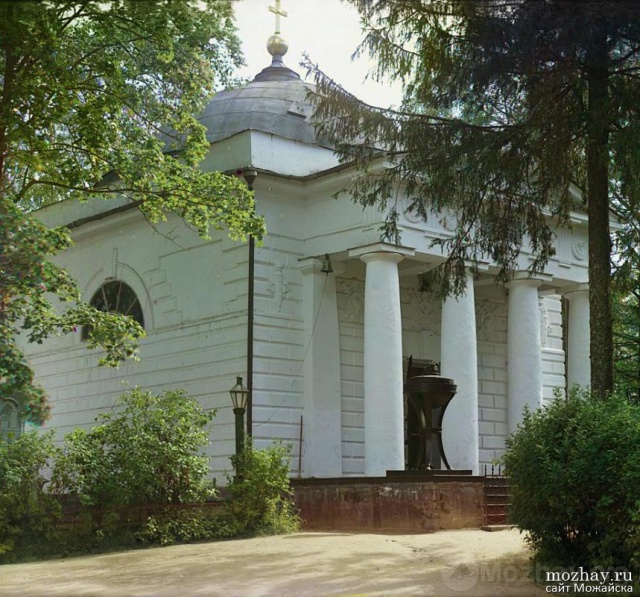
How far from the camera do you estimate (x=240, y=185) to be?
16078mm

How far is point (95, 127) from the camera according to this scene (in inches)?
592

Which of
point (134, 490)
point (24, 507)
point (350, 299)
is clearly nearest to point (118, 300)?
point (350, 299)

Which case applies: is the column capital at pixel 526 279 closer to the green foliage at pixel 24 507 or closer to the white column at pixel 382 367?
the white column at pixel 382 367

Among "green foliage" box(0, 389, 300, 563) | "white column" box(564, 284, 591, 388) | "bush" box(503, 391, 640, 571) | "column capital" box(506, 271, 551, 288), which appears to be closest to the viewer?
"bush" box(503, 391, 640, 571)

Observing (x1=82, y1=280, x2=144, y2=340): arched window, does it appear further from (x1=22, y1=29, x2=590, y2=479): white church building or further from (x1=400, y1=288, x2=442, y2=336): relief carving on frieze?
(x1=400, y1=288, x2=442, y2=336): relief carving on frieze

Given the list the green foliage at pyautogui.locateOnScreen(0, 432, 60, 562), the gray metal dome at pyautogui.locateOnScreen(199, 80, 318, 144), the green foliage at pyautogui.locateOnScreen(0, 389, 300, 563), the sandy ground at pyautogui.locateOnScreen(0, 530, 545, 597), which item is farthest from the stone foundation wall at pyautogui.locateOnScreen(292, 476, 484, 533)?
the gray metal dome at pyautogui.locateOnScreen(199, 80, 318, 144)

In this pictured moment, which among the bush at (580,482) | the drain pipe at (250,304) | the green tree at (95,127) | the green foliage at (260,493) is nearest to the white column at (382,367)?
the drain pipe at (250,304)

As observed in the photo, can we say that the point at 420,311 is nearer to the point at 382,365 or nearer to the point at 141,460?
the point at 382,365

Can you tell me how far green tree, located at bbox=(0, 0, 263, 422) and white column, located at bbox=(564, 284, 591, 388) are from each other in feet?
34.8

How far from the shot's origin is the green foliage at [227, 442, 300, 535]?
1519 cm

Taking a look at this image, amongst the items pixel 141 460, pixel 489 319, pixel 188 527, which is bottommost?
→ pixel 188 527

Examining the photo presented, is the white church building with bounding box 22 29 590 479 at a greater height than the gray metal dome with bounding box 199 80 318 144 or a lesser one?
lesser

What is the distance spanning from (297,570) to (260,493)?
4441mm

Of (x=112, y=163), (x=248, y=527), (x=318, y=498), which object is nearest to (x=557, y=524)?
(x=248, y=527)
